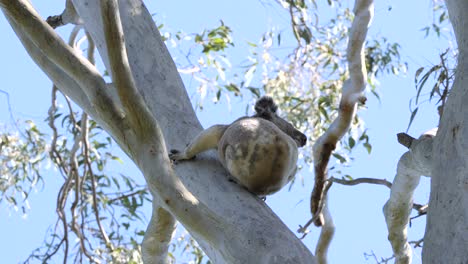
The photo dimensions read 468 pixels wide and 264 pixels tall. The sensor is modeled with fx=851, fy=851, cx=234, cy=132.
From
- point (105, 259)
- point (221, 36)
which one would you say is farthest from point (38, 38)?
point (221, 36)

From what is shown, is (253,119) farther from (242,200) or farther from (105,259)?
(105,259)

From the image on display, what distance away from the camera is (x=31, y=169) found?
8.93 meters

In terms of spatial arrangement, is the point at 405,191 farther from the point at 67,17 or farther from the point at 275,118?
the point at 67,17

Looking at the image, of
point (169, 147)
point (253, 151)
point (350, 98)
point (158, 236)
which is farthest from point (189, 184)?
point (350, 98)

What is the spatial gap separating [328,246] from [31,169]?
→ 4.02 metres

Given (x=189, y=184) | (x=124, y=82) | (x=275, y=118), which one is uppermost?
(x=275, y=118)

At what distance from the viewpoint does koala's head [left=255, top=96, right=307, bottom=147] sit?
15.6 ft

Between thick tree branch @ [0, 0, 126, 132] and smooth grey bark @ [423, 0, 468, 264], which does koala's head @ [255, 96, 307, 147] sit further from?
smooth grey bark @ [423, 0, 468, 264]

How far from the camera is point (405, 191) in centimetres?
470

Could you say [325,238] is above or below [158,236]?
above

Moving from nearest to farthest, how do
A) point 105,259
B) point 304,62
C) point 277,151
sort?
point 277,151
point 105,259
point 304,62

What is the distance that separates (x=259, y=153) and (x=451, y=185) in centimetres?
161

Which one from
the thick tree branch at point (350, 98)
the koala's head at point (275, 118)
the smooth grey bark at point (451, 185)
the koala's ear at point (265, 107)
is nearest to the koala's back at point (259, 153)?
the koala's head at point (275, 118)

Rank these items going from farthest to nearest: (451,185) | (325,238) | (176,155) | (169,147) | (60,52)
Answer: (325,238) < (169,147) < (176,155) < (60,52) < (451,185)
